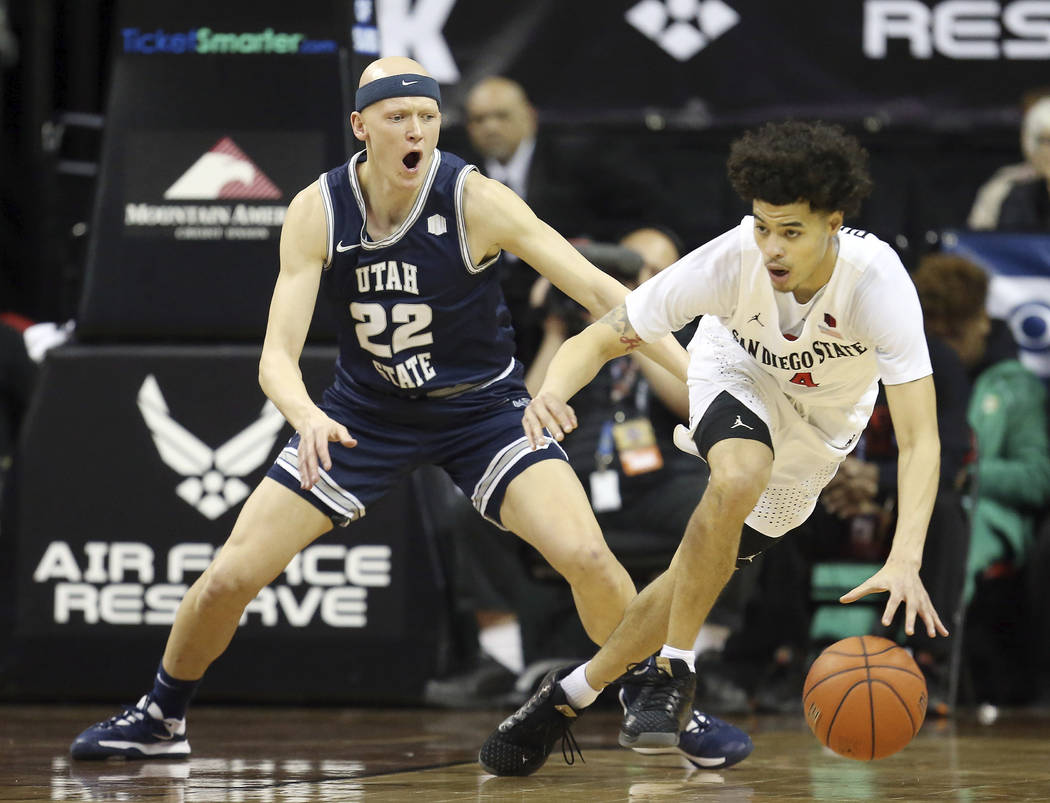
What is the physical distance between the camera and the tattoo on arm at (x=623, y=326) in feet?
15.8

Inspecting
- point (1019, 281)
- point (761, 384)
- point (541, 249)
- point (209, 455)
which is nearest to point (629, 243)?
point (1019, 281)

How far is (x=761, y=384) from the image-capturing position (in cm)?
516

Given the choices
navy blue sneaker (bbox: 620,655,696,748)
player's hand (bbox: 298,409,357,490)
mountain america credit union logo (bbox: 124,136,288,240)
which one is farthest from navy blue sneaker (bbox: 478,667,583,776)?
mountain america credit union logo (bbox: 124,136,288,240)

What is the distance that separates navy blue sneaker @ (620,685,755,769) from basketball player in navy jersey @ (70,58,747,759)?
16.8 inches

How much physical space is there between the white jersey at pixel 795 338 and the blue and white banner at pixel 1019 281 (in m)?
3.00

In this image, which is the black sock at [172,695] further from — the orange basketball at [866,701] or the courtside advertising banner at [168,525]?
the orange basketball at [866,701]

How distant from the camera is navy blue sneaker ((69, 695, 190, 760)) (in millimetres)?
5457

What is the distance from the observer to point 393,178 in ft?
17.5

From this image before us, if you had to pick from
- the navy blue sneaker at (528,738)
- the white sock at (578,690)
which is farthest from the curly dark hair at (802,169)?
the navy blue sneaker at (528,738)

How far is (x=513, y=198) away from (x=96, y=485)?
2585 mm

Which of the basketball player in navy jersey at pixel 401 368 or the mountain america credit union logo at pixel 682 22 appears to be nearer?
the basketball player in navy jersey at pixel 401 368

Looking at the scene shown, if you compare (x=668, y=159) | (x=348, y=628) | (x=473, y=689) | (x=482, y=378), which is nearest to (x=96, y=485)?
(x=348, y=628)

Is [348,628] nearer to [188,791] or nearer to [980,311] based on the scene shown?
[188,791]

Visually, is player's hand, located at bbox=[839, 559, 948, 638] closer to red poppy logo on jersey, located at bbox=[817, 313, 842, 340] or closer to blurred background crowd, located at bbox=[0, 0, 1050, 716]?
red poppy logo on jersey, located at bbox=[817, 313, 842, 340]
